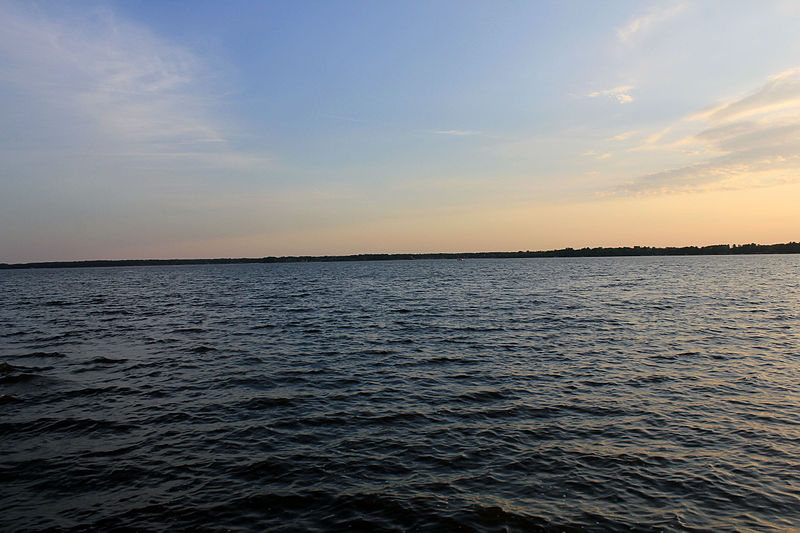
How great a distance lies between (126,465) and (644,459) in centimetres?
1216

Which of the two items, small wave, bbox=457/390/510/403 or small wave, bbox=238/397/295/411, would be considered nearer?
small wave, bbox=238/397/295/411

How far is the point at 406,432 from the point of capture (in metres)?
12.8

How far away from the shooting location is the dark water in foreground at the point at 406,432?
8820 millimetres

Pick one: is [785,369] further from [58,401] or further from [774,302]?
[774,302]

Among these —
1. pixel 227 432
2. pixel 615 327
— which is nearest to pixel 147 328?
pixel 227 432

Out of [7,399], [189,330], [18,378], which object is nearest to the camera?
[7,399]

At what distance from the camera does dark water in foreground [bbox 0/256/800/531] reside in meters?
8.82

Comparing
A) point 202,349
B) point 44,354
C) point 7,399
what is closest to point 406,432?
point 7,399

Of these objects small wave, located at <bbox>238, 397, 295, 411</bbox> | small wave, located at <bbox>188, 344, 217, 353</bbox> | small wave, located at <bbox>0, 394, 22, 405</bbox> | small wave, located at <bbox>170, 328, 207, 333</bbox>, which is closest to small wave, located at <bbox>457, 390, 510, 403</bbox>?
small wave, located at <bbox>238, 397, 295, 411</bbox>

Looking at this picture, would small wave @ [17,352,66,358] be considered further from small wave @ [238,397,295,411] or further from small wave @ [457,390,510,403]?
small wave @ [457,390,510,403]

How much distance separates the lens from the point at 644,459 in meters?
10.9

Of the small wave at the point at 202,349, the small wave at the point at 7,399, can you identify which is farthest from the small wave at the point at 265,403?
the small wave at the point at 202,349

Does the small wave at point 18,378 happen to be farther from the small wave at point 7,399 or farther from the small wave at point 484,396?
the small wave at point 484,396

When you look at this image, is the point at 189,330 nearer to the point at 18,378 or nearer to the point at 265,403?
the point at 18,378
